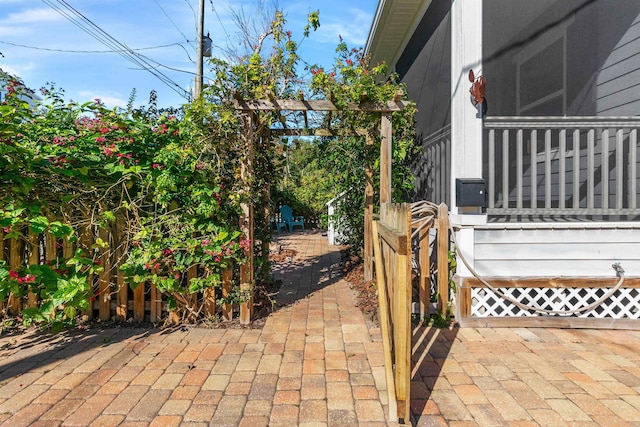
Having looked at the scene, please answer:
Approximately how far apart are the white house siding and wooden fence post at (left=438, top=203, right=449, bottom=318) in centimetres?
27

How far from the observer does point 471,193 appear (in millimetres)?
3705

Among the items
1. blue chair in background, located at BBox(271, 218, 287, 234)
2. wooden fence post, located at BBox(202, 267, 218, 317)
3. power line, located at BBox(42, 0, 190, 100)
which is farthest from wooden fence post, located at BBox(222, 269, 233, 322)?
blue chair in background, located at BBox(271, 218, 287, 234)

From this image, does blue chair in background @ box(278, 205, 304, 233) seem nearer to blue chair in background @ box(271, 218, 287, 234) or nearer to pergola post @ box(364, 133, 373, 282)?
blue chair in background @ box(271, 218, 287, 234)

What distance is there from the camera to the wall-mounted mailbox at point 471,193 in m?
3.70

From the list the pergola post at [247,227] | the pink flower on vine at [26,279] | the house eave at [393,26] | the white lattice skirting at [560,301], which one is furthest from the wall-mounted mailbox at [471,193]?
the pink flower on vine at [26,279]

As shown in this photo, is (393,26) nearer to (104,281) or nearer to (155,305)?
(155,305)

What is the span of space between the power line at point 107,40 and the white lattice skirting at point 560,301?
6.30 meters

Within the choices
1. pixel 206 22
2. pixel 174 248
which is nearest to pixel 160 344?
pixel 174 248

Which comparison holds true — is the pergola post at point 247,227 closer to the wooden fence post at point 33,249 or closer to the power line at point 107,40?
the wooden fence post at point 33,249

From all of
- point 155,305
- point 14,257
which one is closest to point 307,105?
point 155,305

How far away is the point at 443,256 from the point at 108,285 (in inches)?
126

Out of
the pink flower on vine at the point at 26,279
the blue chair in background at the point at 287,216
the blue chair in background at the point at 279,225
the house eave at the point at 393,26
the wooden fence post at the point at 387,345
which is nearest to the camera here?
the wooden fence post at the point at 387,345

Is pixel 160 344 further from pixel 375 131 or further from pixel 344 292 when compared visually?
pixel 375 131

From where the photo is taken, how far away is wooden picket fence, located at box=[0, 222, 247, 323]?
356cm
